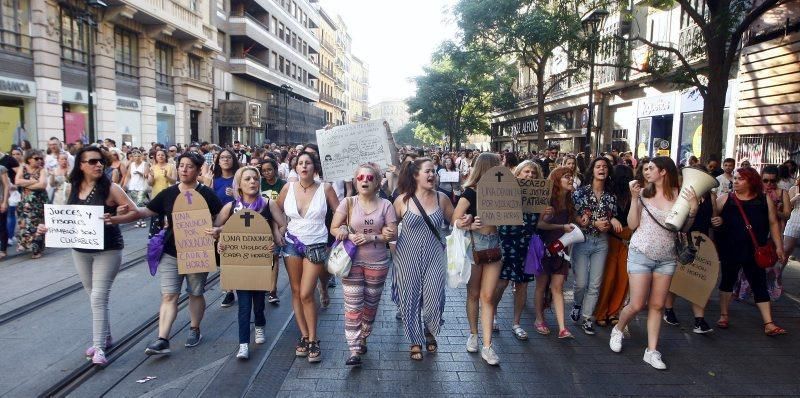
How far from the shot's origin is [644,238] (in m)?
4.91

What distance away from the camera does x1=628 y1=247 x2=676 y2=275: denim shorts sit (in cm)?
488

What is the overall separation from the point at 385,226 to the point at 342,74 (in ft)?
292

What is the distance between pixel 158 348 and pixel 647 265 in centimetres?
433

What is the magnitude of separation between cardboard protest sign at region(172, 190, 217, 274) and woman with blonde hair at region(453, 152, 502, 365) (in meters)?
2.19

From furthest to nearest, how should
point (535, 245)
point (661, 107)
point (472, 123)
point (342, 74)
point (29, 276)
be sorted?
point (342, 74) → point (472, 123) → point (661, 107) → point (29, 276) → point (535, 245)

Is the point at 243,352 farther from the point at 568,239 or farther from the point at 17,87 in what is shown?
the point at 17,87

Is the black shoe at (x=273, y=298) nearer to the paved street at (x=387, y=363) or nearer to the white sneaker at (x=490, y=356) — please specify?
the paved street at (x=387, y=363)

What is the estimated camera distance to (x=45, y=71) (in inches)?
741

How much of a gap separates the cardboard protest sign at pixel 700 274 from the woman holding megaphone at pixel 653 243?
→ 2.67 feet

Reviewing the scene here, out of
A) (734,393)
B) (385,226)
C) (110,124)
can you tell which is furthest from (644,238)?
(110,124)

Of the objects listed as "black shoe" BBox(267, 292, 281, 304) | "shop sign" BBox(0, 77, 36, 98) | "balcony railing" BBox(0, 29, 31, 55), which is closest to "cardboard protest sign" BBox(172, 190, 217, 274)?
"black shoe" BBox(267, 292, 281, 304)

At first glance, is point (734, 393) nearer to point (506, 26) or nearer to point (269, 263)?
point (269, 263)

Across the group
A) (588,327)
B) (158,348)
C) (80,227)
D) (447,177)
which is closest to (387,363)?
(158,348)

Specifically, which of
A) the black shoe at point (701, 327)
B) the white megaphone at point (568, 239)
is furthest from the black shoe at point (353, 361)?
the black shoe at point (701, 327)
